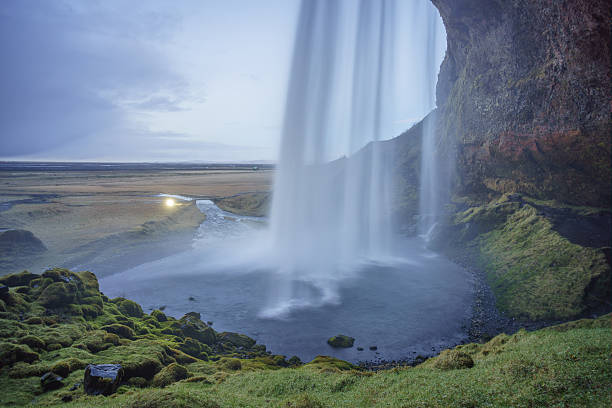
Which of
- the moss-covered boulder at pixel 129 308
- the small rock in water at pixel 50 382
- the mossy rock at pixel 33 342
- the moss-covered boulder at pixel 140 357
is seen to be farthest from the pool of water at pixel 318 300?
the small rock in water at pixel 50 382

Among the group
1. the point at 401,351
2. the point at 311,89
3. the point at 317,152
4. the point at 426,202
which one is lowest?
the point at 401,351

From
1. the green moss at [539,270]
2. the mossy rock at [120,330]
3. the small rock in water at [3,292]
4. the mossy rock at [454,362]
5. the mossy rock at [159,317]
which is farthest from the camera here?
the green moss at [539,270]

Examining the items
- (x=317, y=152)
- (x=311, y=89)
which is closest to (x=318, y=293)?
(x=317, y=152)

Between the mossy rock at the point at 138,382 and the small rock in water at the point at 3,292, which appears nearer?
the mossy rock at the point at 138,382

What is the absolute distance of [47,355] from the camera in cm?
1377

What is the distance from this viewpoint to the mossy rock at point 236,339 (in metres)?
20.5

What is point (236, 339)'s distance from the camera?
2091cm

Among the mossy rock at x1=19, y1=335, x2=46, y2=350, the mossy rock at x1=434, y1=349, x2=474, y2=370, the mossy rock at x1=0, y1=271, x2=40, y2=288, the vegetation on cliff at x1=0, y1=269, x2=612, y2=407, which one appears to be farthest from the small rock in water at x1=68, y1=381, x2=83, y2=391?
A: the mossy rock at x1=434, y1=349, x2=474, y2=370

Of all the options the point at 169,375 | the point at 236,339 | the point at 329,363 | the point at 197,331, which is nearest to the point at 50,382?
the point at 169,375

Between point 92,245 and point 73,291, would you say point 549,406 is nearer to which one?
point 73,291

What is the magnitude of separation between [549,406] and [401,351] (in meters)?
11.4

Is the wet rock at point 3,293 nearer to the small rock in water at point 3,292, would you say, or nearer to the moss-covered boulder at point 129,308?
the small rock in water at point 3,292

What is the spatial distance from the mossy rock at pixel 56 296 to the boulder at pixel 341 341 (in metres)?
17.2

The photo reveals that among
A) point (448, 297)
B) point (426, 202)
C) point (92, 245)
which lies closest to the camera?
point (448, 297)
